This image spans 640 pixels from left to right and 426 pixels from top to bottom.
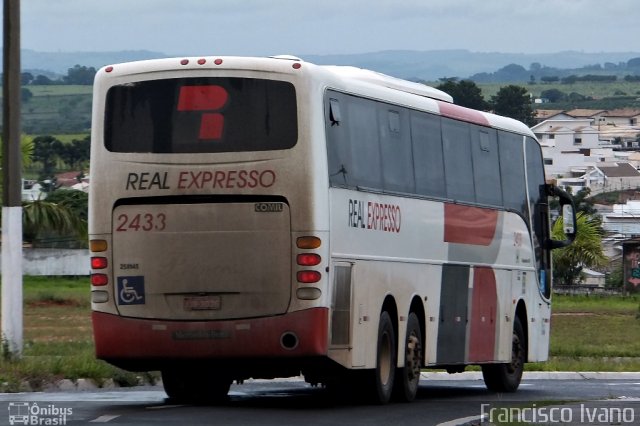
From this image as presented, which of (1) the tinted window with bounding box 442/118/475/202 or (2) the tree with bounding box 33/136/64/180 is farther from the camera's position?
(2) the tree with bounding box 33/136/64/180

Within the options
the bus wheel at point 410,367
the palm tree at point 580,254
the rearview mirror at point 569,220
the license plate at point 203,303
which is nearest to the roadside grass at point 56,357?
the license plate at point 203,303

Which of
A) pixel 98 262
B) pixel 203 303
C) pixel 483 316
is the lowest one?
pixel 483 316

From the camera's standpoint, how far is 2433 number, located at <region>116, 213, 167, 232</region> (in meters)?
16.9

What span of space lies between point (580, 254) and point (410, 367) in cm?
5989

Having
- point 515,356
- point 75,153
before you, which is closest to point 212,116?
point 515,356

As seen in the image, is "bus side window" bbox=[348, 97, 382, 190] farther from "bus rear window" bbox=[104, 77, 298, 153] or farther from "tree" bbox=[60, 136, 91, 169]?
"tree" bbox=[60, 136, 91, 169]

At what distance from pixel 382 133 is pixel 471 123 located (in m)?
3.50

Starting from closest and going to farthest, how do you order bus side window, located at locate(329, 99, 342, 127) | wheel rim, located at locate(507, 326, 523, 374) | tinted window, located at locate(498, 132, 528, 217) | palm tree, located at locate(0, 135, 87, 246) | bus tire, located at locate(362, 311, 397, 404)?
bus side window, located at locate(329, 99, 342, 127) < bus tire, located at locate(362, 311, 397, 404) < tinted window, located at locate(498, 132, 528, 217) < wheel rim, located at locate(507, 326, 523, 374) < palm tree, located at locate(0, 135, 87, 246)

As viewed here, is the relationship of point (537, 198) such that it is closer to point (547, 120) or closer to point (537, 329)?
point (537, 329)

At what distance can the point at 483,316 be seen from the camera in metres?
22.6

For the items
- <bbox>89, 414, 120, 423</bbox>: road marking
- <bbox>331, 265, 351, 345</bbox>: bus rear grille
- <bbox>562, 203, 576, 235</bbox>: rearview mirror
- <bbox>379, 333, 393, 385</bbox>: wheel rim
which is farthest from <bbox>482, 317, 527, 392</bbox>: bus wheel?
<bbox>89, 414, 120, 423</bbox>: road marking

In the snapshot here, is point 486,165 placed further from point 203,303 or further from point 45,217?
point 45,217

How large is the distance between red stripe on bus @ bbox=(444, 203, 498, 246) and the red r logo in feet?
15.6

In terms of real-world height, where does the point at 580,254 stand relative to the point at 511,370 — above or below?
above
